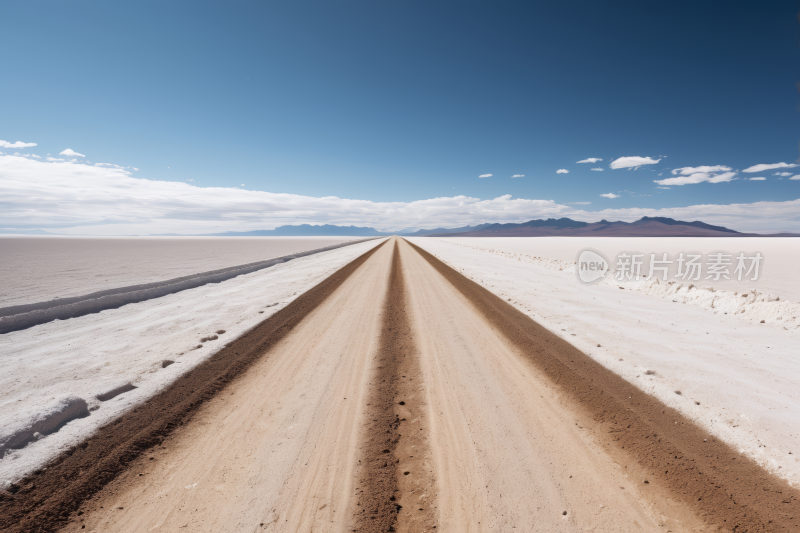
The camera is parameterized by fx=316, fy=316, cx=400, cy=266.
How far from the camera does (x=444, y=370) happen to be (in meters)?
4.76

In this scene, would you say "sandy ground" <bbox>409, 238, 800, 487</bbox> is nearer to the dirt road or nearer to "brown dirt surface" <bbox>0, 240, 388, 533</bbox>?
the dirt road

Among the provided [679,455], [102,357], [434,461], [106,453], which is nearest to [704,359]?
[679,455]

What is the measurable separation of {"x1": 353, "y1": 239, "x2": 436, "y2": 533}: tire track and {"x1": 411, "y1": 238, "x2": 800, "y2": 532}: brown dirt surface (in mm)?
1863

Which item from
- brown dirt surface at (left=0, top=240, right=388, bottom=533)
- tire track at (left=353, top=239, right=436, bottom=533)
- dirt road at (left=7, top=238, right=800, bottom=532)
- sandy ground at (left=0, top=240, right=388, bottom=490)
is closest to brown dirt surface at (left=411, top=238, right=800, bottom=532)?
dirt road at (left=7, top=238, right=800, bottom=532)

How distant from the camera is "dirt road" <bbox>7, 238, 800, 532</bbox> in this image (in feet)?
7.59

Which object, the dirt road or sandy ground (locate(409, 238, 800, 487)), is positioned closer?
the dirt road

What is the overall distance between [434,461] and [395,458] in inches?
14.0

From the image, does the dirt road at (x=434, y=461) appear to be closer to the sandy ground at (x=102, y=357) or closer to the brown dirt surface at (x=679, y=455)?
the brown dirt surface at (x=679, y=455)

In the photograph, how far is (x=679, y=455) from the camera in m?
2.96

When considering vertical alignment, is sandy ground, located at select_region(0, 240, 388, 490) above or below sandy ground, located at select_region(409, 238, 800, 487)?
below

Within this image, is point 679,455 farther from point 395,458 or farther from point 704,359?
point 704,359

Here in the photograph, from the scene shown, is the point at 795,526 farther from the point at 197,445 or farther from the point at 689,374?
the point at 197,445

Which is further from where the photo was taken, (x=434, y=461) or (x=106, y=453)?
(x=106, y=453)

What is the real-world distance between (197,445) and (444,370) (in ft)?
10.3
